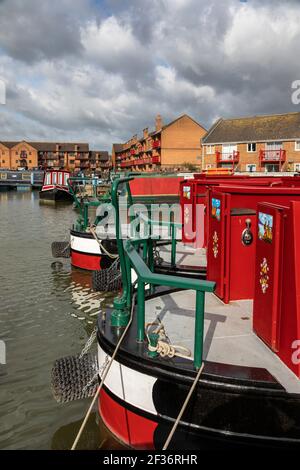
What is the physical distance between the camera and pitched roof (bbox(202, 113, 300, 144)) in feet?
146

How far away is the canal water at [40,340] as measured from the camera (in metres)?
4.79

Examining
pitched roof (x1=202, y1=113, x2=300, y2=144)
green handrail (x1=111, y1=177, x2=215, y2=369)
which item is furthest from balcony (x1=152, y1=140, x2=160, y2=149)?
green handrail (x1=111, y1=177, x2=215, y2=369)

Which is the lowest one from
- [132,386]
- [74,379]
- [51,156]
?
[74,379]

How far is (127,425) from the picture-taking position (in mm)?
3980

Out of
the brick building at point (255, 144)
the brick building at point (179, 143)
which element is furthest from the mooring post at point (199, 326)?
the brick building at point (179, 143)

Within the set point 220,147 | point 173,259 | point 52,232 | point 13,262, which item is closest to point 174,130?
point 220,147

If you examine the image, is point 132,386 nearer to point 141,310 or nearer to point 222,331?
point 141,310

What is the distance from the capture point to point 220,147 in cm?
4834

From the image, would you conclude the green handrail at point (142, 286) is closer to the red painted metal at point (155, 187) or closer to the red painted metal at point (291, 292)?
the red painted metal at point (291, 292)

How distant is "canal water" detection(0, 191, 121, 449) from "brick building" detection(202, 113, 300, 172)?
117 ft

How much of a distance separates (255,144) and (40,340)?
4318cm

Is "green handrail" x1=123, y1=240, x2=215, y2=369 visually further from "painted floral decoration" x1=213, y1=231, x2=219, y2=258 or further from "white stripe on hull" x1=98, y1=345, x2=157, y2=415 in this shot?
"painted floral decoration" x1=213, y1=231, x2=219, y2=258

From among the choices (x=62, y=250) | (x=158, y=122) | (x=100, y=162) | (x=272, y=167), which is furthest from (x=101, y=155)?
(x=62, y=250)
